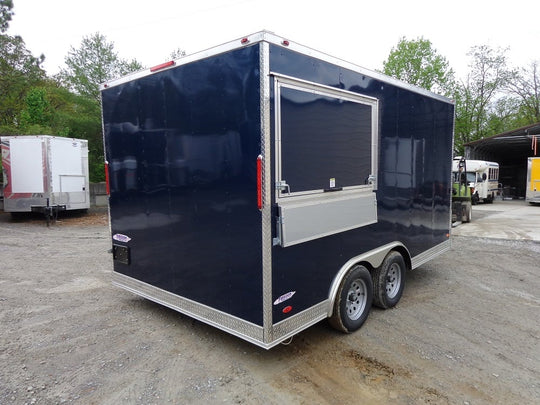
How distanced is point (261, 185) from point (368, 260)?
6.16ft

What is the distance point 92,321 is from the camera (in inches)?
168

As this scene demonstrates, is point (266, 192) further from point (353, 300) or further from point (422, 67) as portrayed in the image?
point (422, 67)

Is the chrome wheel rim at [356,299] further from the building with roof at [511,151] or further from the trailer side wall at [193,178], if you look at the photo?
the building with roof at [511,151]

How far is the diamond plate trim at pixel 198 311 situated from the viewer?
3.09 m

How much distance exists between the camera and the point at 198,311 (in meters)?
3.57

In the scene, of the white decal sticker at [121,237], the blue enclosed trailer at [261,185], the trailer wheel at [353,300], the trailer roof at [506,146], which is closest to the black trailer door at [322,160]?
the blue enclosed trailer at [261,185]

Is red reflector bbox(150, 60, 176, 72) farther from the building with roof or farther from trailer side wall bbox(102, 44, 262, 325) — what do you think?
the building with roof

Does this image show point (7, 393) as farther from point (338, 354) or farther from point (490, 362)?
point (490, 362)

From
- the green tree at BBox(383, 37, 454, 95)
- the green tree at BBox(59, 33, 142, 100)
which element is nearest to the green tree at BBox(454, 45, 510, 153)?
the green tree at BBox(383, 37, 454, 95)

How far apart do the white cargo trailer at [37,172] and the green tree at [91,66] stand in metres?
14.6

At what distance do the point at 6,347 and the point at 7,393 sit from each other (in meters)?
0.92

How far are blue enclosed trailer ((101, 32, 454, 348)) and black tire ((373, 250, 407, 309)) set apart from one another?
0.02 metres

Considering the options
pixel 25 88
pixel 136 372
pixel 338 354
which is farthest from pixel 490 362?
pixel 25 88

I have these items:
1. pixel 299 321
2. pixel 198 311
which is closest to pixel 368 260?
pixel 299 321
